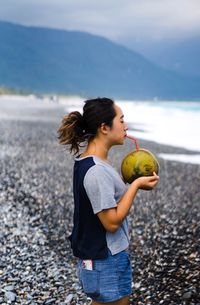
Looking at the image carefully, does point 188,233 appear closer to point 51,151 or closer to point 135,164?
point 135,164

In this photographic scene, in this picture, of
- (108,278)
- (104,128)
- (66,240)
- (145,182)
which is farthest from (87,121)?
(66,240)

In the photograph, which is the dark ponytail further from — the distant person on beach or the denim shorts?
the denim shorts

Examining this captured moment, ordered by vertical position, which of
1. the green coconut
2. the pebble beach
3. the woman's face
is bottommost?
the pebble beach

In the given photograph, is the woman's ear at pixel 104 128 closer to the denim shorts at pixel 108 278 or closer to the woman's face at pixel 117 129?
the woman's face at pixel 117 129

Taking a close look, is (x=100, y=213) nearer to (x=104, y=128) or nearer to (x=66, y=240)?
(x=104, y=128)

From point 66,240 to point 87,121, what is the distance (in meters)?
6.00

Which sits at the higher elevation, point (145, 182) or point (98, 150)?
point (98, 150)

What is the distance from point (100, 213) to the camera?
4066 mm

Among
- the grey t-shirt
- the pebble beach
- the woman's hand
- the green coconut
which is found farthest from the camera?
the pebble beach

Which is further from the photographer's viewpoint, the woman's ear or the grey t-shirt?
the woman's ear

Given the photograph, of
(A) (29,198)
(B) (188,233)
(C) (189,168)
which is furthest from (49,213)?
(C) (189,168)

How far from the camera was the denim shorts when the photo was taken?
13.9 feet

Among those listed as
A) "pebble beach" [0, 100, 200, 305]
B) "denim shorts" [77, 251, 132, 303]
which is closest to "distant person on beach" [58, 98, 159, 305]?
"denim shorts" [77, 251, 132, 303]

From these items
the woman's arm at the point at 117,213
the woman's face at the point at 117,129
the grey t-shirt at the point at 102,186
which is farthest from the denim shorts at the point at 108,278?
the woman's face at the point at 117,129
